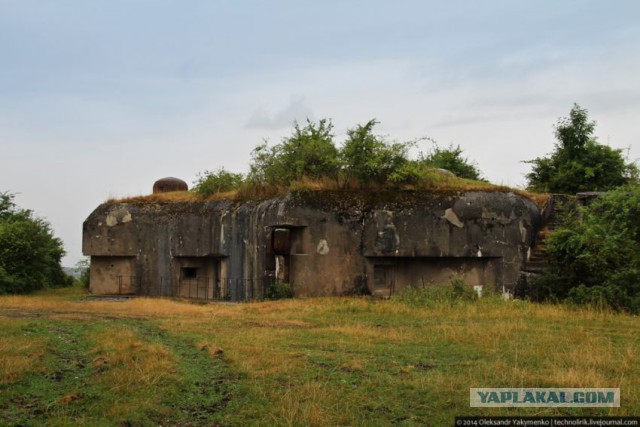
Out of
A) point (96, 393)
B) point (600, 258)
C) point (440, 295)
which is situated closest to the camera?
point (96, 393)

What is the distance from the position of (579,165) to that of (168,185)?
14383 millimetres

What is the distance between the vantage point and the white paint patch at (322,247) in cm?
1641

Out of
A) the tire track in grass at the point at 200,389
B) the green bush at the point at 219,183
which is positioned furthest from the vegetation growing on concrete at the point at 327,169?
the tire track in grass at the point at 200,389

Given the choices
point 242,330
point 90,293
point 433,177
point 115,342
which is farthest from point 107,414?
point 90,293

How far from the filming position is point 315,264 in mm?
16375

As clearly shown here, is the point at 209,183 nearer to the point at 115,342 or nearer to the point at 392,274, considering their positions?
the point at 392,274

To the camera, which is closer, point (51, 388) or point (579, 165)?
point (51, 388)

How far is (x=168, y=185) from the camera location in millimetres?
22719

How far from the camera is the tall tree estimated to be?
22.2 meters

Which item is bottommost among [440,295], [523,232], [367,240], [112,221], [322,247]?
[440,295]

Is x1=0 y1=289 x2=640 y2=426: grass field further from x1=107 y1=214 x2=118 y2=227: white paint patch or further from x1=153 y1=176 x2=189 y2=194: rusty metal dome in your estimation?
x1=153 y1=176 x2=189 y2=194: rusty metal dome

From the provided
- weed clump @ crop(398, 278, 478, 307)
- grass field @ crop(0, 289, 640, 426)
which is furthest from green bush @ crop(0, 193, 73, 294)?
weed clump @ crop(398, 278, 478, 307)

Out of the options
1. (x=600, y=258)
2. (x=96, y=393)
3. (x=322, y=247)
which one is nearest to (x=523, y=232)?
(x=600, y=258)

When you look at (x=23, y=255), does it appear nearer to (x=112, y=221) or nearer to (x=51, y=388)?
(x=112, y=221)
